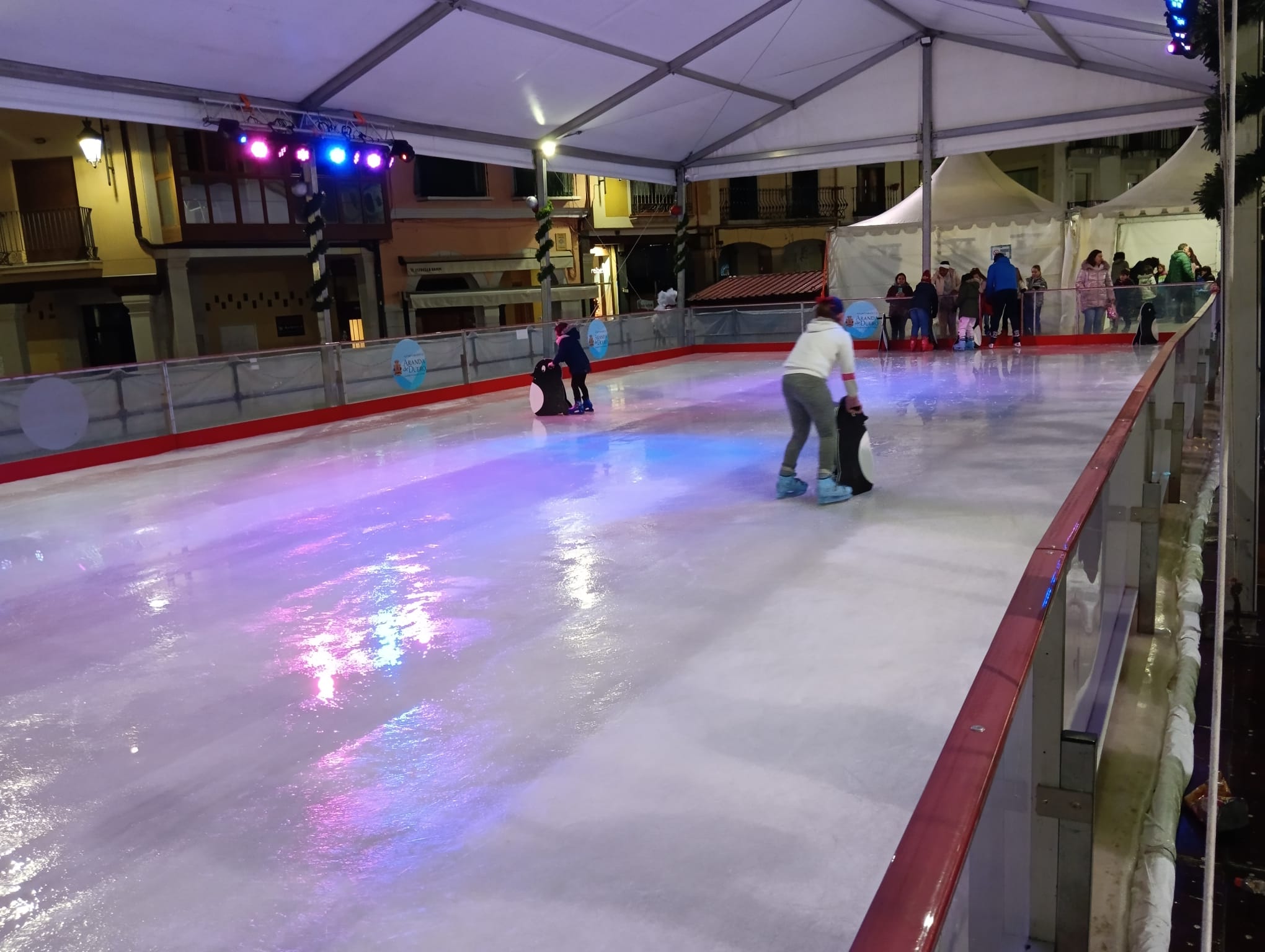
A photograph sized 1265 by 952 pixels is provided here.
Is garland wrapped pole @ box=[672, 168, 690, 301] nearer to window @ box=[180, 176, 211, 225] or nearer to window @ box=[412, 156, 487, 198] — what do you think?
window @ box=[412, 156, 487, 198]

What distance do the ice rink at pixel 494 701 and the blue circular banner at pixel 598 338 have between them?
8618mm

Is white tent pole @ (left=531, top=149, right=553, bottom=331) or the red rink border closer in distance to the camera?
the red rink border

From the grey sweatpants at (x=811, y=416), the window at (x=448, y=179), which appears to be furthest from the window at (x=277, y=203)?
the grey sweatpants at (x=811, y=416)

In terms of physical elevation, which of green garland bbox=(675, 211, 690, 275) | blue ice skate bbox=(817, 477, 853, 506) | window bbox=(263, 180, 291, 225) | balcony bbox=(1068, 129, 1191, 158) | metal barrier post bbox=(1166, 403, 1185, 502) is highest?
balcony bbox=(1068, 129, 1191, 158)

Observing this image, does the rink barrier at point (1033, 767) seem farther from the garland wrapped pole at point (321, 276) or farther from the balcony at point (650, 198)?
the balcony at point (650, 198)

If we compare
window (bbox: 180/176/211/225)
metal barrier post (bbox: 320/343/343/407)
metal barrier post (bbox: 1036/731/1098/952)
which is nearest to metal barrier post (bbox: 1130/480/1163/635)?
metal barrier post (bbox: 1036/731/1098/952)

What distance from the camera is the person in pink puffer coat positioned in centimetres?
1492

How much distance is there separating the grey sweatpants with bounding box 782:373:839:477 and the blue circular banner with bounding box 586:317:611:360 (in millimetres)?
9967

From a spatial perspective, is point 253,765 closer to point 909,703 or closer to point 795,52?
point 909,703

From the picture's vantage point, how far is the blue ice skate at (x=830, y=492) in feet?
20.5

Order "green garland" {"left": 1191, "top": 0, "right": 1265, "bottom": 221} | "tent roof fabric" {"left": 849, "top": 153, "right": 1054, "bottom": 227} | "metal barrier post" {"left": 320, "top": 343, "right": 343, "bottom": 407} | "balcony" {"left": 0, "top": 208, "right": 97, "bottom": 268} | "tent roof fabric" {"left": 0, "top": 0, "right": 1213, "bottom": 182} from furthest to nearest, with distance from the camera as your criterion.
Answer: "balcony" {"left": 0, "top": 208, "right": 97, "bottom": 268}, "tent roof fabric" {"left": 849, "top": 153, "right": 1054, "bottom": 227}, "metal barrier post" {"left": 320, "top": 343, "right": 343, "bottom": 407}, "tent roof fabric" {"left": 0, "top": 0, "right": 1213, "bottom": 182}, "green garland" {"left": 1191, "top": 0, "right": 1265, "bottom": 221}

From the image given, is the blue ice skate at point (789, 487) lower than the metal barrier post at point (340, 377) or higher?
lower

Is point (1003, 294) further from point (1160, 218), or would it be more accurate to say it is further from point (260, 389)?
point (260, 389)

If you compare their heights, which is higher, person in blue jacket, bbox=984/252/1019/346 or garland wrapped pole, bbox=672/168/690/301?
garland wrapped pole, bbox=672/168/690/301
